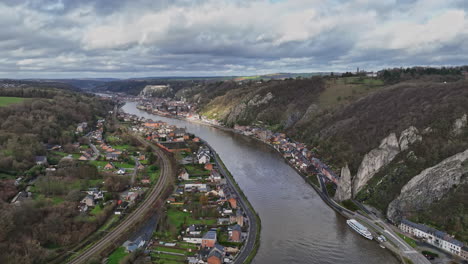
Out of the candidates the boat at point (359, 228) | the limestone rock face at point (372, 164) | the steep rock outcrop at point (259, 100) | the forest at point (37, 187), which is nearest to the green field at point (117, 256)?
the forest at point (37, 187)

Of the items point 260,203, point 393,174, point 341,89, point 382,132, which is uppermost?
point 341,89

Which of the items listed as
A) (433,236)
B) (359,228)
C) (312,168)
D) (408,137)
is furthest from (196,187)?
(408,137)

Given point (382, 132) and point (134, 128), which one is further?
point (134, 128)

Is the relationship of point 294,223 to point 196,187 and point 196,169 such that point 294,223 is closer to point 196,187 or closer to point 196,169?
point 196,187

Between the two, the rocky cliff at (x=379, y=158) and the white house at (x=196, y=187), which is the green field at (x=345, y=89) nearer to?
the rocky cliff at (x=379, y=158)

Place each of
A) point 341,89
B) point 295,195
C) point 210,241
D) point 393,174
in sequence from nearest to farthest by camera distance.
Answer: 1. point 210,241
2. point 393,174
3. point 295,195
4. point 341,89

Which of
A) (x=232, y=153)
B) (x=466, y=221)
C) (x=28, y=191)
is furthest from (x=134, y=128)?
(x=466, y=221)

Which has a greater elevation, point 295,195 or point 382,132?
point 382,132

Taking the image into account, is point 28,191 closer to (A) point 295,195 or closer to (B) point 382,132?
(A) point 295,195
